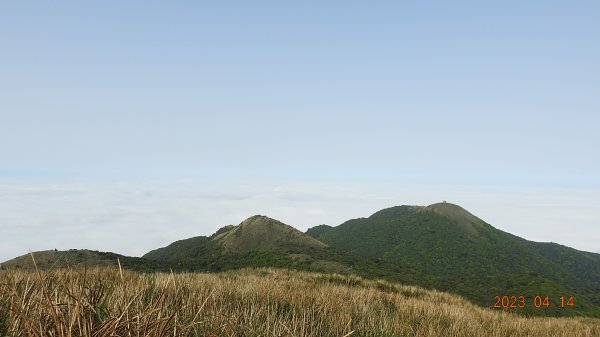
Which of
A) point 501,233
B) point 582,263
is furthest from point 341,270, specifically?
point 582,263

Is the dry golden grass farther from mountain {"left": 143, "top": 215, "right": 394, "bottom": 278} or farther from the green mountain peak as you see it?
the green mountain peak

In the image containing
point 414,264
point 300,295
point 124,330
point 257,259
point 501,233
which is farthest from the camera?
point 501,233

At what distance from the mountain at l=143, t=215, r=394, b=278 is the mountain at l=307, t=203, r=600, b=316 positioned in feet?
38.8

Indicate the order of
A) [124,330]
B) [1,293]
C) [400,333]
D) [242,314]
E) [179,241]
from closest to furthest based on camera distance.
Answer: [124,330], [1,293], [242,314], [400,333], [179,241]

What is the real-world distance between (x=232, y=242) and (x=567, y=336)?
73.9 m

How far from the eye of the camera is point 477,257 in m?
98.2

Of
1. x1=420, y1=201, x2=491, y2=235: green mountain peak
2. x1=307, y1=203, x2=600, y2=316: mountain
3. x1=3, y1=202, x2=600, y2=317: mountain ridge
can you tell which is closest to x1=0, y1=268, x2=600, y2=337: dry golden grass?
x1=3, y1=202, x2=600, y2=317: mountain ridge

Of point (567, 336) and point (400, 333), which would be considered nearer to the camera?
point (400, 333)

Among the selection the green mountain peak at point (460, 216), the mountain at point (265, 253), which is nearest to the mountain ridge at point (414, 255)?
the mountain at point (265, 253)

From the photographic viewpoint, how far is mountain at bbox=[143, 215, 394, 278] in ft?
178

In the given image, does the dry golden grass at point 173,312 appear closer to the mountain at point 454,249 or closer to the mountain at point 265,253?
the mountain at point 265,253

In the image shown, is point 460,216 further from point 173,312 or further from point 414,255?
point 173,312

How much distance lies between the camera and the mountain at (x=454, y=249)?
91812 mm

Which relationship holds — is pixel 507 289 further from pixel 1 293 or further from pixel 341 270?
pixel 1 293
